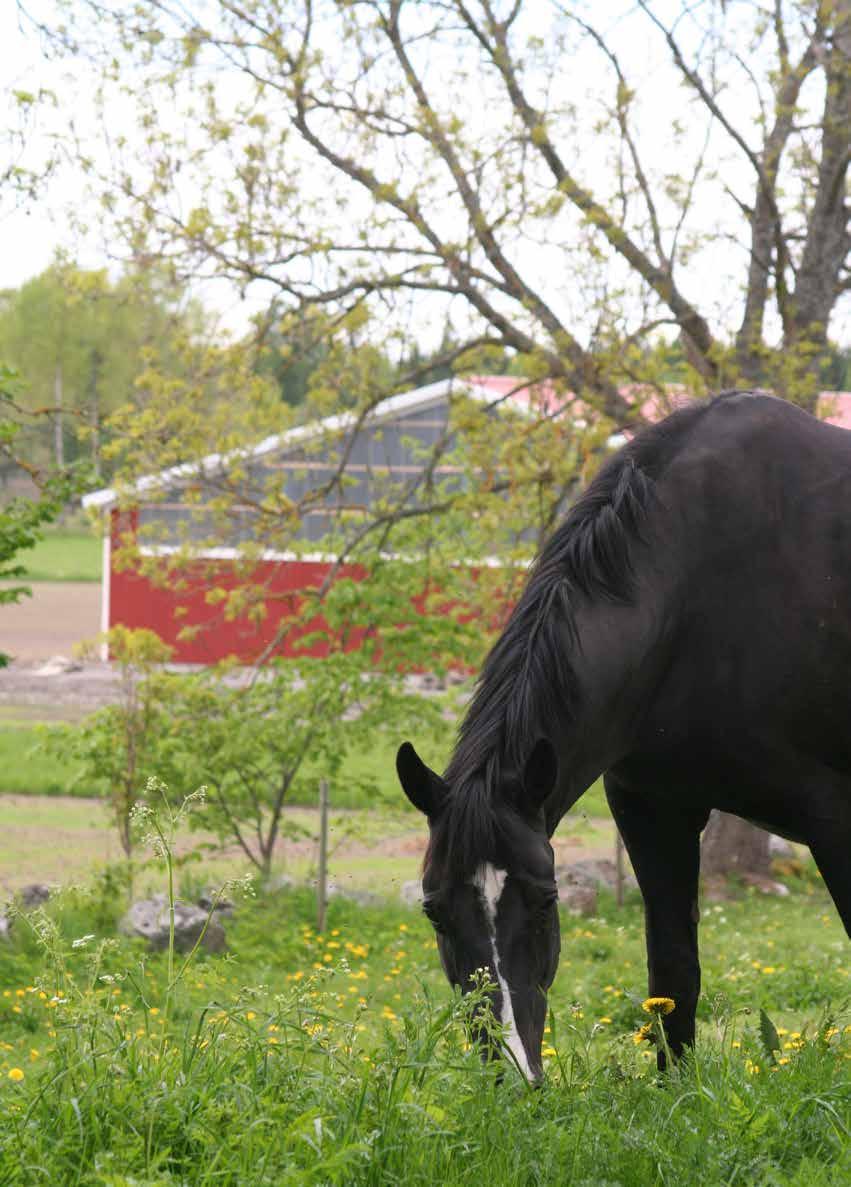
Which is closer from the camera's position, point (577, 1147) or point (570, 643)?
point (577, 1147)

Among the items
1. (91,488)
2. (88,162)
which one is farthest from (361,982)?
(88,162)

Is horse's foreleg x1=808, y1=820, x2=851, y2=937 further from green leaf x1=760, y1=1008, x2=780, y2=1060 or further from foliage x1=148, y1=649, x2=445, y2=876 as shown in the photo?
foliage x1=148, y1=649, x2=445, y2=876

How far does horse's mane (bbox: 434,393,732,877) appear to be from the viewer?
3230 millimetres

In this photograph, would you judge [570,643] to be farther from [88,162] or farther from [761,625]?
[88,162]

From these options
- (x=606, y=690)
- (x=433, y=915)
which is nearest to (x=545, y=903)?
(x=433, y=915)

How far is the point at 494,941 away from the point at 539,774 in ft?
1.26

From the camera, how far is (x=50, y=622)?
32719 mm

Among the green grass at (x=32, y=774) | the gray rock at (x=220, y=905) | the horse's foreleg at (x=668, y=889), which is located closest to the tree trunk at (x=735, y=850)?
the gray rock at (x=220, y=905)

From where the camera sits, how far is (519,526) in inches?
409

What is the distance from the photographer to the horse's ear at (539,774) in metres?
3.22

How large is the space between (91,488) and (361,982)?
290cm

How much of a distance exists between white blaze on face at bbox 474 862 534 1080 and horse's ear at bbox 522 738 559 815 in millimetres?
187

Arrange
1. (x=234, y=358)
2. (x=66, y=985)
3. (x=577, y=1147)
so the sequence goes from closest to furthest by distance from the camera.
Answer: (x=577, y=1147) → (x=66, y=985) → (x=234, y=358)

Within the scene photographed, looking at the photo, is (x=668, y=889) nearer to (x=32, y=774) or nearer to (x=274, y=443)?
(x=274, y=443)
